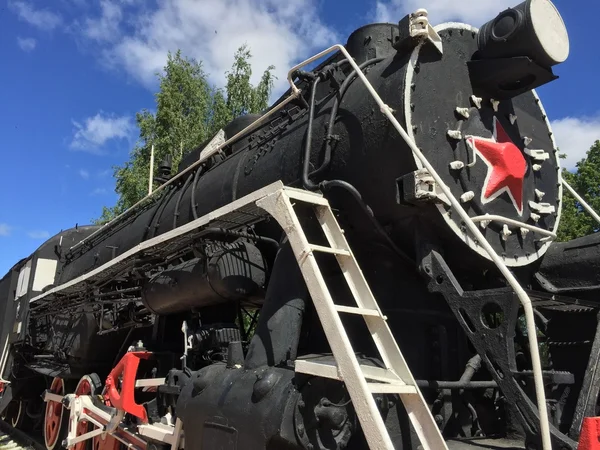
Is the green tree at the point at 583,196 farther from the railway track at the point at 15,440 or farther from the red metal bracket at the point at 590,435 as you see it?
the red metal bracket at the point at 590,435

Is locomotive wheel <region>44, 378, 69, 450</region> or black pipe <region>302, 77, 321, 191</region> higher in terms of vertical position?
black pipe <region>302, 77, 321, 191</region>

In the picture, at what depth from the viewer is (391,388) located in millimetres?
2281

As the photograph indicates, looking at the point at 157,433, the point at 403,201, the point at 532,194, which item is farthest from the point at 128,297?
the point at 532,194

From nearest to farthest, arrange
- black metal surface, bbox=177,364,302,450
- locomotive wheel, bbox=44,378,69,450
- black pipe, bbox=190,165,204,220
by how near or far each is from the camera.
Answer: black metal surface, bbox=177,364,302,450 < black pipe, bbox=190,165,204,220 < locomotive wheel, bbox=44,378,69,450

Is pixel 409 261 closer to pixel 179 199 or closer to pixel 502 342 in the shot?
pixel 502 342

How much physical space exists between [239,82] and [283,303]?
17673 mm

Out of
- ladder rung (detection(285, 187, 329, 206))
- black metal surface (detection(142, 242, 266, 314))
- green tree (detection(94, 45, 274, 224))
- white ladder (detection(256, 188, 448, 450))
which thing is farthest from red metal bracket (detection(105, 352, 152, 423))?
green tree (detection(94, 45, 274, 224))

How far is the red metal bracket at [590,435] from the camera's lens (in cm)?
172

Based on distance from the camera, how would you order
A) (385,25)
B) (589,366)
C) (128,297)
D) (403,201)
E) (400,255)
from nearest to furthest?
1. (589,366)
2. (403,201)
3. (400,255)
4. (385,25)
5. (128,297)

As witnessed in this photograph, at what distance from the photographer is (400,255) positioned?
9.66ft

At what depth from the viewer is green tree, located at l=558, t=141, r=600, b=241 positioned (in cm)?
1941

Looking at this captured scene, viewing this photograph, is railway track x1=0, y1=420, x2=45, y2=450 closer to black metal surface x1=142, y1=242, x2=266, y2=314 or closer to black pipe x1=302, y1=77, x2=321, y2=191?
black metal surface x1=142, y1=242, x2=266, y2=314

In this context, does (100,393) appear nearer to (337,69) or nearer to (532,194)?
(337,69)

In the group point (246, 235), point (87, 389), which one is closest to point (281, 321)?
point (246, 235)
